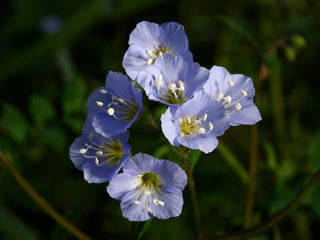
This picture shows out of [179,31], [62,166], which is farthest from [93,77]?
[179,31]

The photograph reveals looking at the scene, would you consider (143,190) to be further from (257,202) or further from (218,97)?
(257,202)

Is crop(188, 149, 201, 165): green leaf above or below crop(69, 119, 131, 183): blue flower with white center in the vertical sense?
below

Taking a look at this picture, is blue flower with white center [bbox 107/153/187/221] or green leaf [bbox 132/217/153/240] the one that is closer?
blue flower with white center [bbox 107/153/187/221]

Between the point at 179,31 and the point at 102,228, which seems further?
the point at 102,228

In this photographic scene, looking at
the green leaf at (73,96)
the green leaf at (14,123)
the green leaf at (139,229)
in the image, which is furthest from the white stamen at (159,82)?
the green leaf at (14,123)

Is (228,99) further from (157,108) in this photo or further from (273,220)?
(157,108)

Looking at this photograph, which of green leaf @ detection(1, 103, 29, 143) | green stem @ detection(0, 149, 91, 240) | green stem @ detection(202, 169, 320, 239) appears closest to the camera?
green stem @ detection(202, 169, 320, 239)

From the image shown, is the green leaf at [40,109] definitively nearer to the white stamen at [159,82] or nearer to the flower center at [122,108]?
the flower center at [122,108]

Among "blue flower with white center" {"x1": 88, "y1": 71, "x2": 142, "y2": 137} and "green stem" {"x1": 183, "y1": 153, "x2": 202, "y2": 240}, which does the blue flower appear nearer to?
"blue flower with white center" {"x1": 88, "y1": 71, "x2": 142, "y2": 137}

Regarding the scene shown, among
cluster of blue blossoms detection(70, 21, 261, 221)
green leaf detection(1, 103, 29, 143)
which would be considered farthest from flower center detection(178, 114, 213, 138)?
green leaf detection(1, 103, 29, 143)
